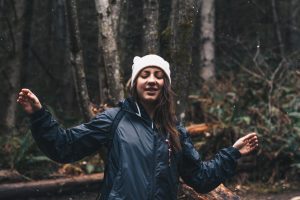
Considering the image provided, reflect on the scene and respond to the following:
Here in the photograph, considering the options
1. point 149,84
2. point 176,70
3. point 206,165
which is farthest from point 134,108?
point 176,70

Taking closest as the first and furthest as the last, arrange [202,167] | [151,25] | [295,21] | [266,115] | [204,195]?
[202,167]
[204,195]
[151,25]
[266,115]
[295,21]

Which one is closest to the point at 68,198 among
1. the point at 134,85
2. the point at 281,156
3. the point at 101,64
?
the point at 101,64

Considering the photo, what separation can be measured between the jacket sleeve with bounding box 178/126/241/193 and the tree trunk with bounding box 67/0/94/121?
3768 millimetres

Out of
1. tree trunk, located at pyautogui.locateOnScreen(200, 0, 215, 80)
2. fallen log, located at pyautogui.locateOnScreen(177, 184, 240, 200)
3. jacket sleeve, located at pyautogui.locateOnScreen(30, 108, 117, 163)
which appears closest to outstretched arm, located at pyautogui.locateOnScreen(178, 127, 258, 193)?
jacket sleeve, located at pyautogui.locateOnScreen(30, 108, 117, 163)

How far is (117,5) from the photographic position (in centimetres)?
794

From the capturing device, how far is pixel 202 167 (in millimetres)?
4441

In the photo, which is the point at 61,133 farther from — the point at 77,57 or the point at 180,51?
the point at 77,57

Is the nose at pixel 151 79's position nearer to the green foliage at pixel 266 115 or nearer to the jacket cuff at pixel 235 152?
the jacket cuff at pixel 235 152

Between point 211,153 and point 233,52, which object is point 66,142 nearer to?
point 211,153

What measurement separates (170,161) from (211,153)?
719cm

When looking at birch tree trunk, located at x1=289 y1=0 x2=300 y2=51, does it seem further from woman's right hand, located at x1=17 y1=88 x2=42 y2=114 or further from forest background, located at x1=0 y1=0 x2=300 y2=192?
woman's right hand, located at x1=17 y1=88 x2=42 y2=114

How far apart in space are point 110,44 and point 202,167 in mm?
3701

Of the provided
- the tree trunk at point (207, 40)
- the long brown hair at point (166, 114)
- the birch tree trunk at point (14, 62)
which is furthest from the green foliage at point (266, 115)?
the long brown hair at point (166, 114)

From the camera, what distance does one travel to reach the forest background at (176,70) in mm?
7793
